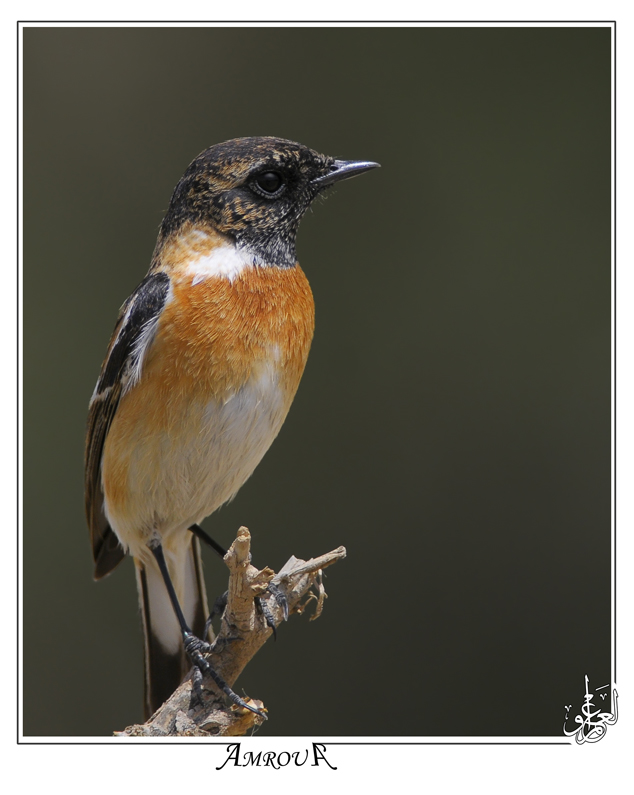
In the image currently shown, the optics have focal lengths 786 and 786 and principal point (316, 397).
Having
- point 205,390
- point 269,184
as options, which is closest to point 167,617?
point 205,390

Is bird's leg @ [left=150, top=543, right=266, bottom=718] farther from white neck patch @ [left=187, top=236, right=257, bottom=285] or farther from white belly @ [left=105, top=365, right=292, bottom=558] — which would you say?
white neck patch @ [left=187, top=236, right=257, bottom=285]

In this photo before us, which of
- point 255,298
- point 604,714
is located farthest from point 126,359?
point 604,714

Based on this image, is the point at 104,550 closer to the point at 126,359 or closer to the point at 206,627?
the point at 206,627
